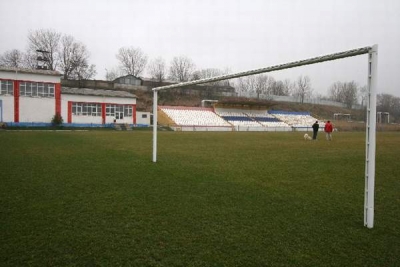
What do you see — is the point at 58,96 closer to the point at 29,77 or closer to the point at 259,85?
the point at 29,77

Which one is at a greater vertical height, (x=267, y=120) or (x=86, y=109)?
(x=86, y=109)

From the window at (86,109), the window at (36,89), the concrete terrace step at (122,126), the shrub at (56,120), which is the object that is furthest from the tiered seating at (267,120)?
the window at (36,89)

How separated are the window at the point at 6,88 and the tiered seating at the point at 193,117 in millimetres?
22571

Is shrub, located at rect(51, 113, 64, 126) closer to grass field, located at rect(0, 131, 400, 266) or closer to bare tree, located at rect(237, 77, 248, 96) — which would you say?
grass field, located at rect(0, 131, 400, 266)

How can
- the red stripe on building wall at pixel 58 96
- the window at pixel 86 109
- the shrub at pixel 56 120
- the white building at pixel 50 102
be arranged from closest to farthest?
the white building at pixel 50 102
the shrub at pixel 56 120
the red stripe on building wall at pixel 58 96
the window at pixel 86 109

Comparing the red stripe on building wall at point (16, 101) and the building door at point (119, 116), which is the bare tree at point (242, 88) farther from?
the red stripe on building wall at point (16, 101)

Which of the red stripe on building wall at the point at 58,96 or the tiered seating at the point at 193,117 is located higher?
the red stripe on building wall at the point at 58,96

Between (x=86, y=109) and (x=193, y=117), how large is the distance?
18.1 meters

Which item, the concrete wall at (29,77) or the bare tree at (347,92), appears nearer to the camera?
the concrete wall at (29,77)

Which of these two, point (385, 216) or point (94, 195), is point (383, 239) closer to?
point (385, 216)

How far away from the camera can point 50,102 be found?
39375 mm

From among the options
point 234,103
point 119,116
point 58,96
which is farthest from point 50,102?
point 234,103

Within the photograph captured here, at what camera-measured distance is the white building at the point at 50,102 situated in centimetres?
3659

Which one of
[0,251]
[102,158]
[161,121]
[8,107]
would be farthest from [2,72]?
[0,251]
